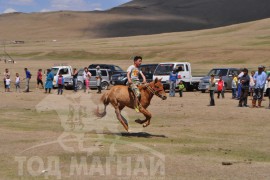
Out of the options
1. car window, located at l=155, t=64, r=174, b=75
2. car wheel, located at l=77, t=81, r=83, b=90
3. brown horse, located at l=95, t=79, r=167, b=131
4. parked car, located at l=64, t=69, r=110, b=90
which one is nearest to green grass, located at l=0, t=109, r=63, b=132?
brown horse, located at l=95, t=79, r=167, b=131

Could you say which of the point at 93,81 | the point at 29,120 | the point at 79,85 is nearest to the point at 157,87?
the point at 29,120

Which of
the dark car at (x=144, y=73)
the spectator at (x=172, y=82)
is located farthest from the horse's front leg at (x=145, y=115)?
the dark car at (x=144, y=73)

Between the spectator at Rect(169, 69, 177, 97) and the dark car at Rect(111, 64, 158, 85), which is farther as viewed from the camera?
the dark car at Rect(111, 64, 158, 85)

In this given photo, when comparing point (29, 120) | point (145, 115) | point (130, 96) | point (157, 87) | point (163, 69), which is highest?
point (163, 69)

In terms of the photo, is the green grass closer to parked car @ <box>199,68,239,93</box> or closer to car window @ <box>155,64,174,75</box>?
parked car @ <box>199,68,239,93</box>

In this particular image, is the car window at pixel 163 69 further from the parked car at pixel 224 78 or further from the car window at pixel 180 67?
the parked car at pixel 224 78

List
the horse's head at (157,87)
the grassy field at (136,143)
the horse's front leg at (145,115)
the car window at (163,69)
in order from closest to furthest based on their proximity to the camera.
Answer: the grassy field at (136,143), the horse's front leg at (145,115), the horse's head at (157,87), the car window at (163,69)

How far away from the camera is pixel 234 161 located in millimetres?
12242

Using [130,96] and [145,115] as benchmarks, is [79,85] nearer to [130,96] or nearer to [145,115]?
[130,96]

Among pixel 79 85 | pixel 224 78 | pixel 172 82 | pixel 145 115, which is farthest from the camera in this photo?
pixel 79 85

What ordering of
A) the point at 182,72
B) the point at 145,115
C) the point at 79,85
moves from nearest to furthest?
the point at 145,115
the point at 182,72
the point at 79,85

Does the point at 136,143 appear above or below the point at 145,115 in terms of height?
below

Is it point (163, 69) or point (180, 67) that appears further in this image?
point (180, 67)

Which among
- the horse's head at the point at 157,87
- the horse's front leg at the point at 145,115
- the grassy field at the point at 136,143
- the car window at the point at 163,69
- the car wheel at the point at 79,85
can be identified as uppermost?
the car window at the point at 163,69
